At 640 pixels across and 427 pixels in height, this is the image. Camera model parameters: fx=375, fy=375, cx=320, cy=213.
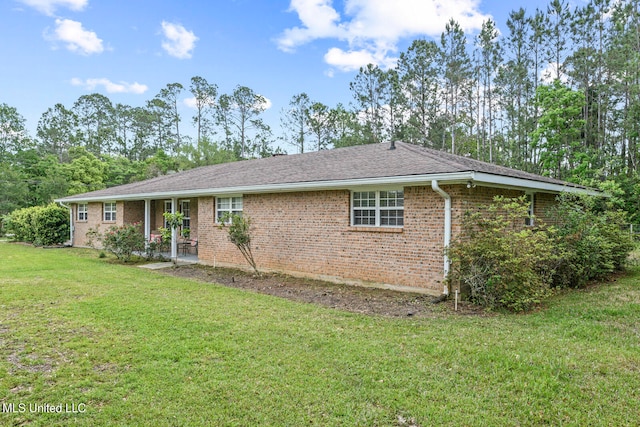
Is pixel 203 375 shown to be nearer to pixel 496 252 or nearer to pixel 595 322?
pixel 496 252

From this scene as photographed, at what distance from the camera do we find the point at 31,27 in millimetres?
16797

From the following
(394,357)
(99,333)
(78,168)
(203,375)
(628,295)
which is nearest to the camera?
(203,375)

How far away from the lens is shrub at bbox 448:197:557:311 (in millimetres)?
6512

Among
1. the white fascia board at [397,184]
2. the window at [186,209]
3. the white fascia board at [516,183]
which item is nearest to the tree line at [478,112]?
the white fascia board at [516,183]

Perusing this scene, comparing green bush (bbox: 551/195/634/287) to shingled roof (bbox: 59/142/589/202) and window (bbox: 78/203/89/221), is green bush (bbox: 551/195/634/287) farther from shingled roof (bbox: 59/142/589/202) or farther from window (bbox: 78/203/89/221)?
window (bbox: 78/203/89/221)

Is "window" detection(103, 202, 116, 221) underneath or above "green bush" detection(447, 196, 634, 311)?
above

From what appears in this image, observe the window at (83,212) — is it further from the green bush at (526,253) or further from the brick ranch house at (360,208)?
the green bush at (526,253)

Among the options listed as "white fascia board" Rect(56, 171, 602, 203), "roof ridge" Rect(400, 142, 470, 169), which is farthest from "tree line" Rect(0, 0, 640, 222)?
"roof ridge" Rect(400, 142, 470, 169)

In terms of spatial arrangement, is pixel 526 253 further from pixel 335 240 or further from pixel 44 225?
pixel 44 225

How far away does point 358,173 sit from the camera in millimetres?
8984

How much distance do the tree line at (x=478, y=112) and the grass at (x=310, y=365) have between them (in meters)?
12.0

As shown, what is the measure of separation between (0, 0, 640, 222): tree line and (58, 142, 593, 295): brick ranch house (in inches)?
363

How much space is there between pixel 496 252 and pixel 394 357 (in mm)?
3283

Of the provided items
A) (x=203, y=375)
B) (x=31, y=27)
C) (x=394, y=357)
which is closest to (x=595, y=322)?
(x=394, y=357)
